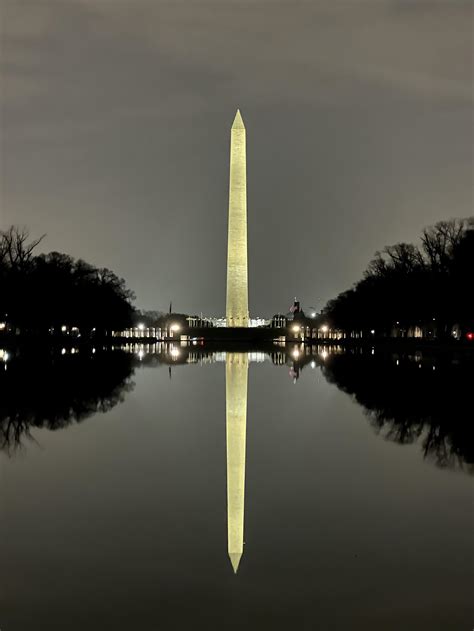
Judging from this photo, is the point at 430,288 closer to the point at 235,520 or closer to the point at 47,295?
the point at 47,295

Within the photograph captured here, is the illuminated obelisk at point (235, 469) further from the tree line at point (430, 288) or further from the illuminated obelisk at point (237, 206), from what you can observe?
the illuminated obelisk at point (237, 206)

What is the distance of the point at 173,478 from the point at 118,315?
7971 cm

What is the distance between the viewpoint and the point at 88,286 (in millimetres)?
80438

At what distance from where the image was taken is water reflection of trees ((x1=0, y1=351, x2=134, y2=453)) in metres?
14.1

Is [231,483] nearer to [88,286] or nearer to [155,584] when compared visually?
[155,584]

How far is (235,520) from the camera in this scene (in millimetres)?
7414

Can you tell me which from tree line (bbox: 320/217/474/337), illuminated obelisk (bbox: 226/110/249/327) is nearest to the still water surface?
tree line (bbox: 320/217/474/337)

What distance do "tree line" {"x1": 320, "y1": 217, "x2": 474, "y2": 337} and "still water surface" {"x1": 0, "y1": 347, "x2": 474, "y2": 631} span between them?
3948 centimetres

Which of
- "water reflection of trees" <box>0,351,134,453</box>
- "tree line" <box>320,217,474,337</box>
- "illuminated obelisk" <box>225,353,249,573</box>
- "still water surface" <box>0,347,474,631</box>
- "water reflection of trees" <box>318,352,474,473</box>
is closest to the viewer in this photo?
"still water surface" <box>0,347,474,631</box>

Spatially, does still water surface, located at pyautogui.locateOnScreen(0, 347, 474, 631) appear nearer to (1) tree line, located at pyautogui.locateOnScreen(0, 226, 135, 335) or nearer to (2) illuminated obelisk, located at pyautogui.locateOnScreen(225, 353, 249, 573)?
(2) illuminated obelisk, located at pyautogui.locateOnScreen(225, 353, 249, 573)

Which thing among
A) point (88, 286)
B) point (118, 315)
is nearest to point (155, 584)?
point (88, 286)

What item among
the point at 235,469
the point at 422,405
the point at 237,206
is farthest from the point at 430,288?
the point at 235,469

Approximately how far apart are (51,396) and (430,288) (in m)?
43.6

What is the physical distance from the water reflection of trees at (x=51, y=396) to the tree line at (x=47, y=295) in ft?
93.4
